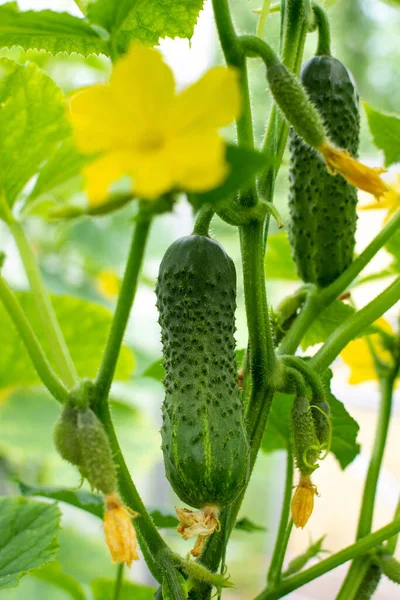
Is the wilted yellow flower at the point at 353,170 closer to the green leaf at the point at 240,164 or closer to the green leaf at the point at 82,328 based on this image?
the green leaf at the point at 240,164

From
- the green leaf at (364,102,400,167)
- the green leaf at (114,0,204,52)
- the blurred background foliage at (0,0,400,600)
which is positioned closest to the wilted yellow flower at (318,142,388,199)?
the blurred background foliage at (0,0,400,600)

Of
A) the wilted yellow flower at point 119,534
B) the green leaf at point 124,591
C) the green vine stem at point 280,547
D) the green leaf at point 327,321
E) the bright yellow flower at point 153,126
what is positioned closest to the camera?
the bright yellow flower at point 153,126

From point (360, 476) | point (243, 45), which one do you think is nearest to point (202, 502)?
point (243, 45)

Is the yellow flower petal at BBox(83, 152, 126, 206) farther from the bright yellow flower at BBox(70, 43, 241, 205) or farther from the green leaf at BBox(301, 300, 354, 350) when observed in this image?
the green leaf at BBox(301, 300, 354, 350)

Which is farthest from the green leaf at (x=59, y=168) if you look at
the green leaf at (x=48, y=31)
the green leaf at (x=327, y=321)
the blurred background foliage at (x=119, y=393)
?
the green leaf at (x=327, y=321)

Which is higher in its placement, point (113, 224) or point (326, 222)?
point (113, 224)

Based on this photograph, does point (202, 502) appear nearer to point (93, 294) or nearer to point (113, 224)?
point (93, 294)
